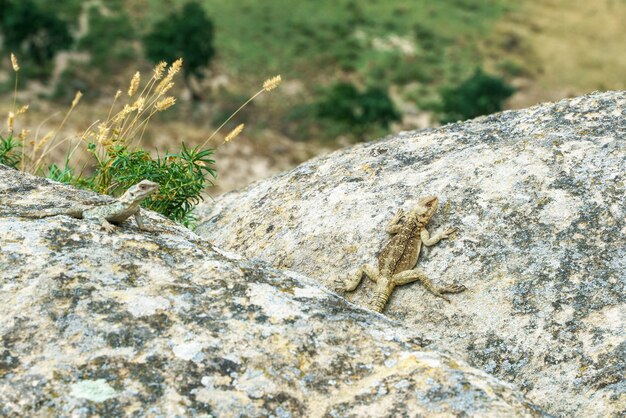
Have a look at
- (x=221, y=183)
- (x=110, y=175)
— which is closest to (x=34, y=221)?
(x=110, y=175)

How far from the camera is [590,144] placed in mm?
8133

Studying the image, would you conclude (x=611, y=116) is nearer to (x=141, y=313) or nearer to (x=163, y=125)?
(x=141, y=313)

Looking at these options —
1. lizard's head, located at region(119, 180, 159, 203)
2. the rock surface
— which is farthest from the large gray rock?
lizard's head, located at region(119, 180, 159, 203)

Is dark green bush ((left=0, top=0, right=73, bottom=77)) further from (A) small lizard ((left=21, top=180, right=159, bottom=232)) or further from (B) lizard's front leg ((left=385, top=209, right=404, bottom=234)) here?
(A) small lizard ((left=21, top=180, right=159, bottom=232))

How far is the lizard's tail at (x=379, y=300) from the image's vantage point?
7.24 metres

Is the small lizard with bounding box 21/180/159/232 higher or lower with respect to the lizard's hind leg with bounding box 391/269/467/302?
lower

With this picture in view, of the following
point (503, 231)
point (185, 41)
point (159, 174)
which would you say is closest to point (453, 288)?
point (503, 231)

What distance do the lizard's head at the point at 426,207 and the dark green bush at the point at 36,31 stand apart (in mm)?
44700

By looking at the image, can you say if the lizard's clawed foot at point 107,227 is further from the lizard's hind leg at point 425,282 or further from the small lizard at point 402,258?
the lizard's hind leg at point 425,282

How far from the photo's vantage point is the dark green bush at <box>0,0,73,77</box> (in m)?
48.5

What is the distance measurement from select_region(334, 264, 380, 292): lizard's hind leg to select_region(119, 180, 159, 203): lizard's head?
186 centimetres

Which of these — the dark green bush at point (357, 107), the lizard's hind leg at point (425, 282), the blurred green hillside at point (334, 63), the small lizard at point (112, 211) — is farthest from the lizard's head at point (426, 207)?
the dark green bush at point (357, 107)

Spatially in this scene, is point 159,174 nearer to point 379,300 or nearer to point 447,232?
point 379,300

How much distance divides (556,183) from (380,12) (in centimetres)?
5116
